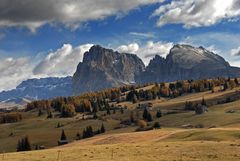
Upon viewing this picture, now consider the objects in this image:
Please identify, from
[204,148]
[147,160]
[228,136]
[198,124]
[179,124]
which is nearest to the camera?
[147,160]

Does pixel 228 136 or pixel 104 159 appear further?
pixel 228 136

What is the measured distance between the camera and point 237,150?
2458 inches

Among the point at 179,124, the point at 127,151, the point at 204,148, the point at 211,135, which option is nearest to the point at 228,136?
the point at 211,135

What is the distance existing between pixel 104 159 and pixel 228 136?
121ft

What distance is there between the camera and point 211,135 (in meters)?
88.2

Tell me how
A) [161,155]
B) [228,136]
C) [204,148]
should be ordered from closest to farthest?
[161,155], [204,148], [228,136]

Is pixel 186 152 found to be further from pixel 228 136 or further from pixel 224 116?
pixel 224 116

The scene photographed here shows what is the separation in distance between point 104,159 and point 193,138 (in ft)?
119

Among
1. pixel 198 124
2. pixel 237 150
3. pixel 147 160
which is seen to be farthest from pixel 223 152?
pixel 198 124

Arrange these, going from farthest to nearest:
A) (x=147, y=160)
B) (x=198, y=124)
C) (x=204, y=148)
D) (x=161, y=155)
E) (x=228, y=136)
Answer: (x=198, y=124) < (x=228, y=136) < (x=204, y=148) < (x=161, y=155) < (x=147, y=160)

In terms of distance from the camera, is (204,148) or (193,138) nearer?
(204,148)

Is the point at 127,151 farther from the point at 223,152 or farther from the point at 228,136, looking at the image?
the point at 228,136

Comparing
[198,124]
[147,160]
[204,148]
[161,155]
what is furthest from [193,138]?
[198,124]

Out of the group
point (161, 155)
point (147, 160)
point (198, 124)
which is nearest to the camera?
point (147, 160)
